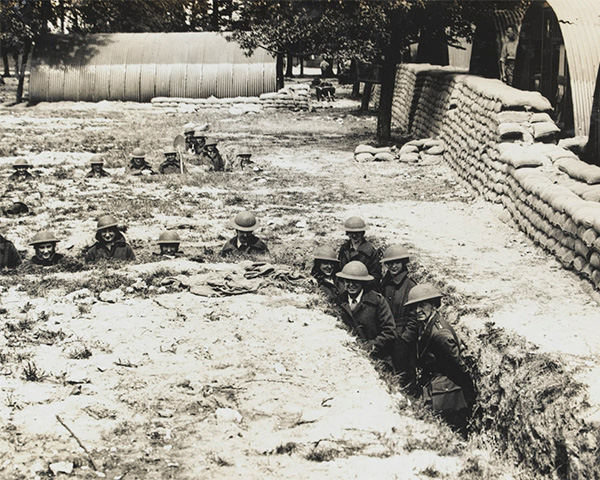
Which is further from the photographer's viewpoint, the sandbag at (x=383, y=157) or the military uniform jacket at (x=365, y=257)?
the sandbag at (x=383, y=157)

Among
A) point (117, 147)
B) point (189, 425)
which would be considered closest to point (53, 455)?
point (189, 425)

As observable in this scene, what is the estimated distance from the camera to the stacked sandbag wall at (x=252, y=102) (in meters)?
29.0

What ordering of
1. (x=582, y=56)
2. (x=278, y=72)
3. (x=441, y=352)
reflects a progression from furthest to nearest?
(x=278, y=72), (x=582, y=56), (x=441, y=352)

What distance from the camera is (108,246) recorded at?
9492 millimetres

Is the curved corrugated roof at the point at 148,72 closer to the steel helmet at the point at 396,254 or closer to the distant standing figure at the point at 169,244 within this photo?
the distant standing figure at the point at 169,244

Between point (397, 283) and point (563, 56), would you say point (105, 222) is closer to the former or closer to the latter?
point (397, 283)

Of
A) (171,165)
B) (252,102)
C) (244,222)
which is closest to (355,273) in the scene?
(244,222)

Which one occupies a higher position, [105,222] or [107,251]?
[105,222]

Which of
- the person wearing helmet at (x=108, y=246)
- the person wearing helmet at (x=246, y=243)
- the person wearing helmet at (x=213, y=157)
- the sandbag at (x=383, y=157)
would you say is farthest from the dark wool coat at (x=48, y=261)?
the sandbag at (x=383, y=157)

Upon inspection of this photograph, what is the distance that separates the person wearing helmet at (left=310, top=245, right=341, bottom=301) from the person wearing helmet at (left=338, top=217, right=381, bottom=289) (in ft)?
0.35

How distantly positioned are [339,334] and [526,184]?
4180 mm

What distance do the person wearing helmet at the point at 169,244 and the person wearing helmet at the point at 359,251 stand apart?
2.34m

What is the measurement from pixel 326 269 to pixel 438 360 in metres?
2.50

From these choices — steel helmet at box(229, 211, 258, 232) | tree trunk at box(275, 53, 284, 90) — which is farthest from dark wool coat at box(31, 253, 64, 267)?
tree trunk at box(275, 53, 284, 90)
